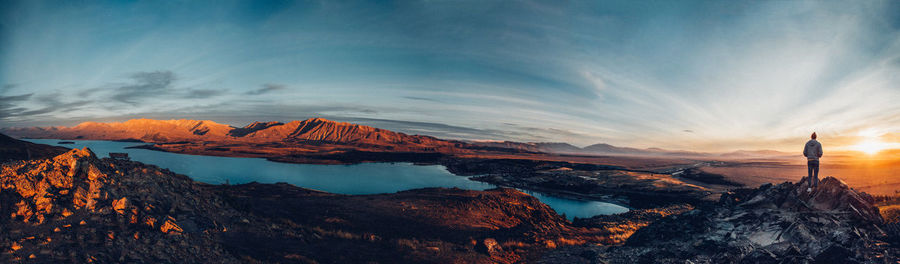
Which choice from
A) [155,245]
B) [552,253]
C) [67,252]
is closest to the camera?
[67,252]

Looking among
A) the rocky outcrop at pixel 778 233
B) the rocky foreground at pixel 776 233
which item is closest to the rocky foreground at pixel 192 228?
the rocky foreground at pixel 776 233

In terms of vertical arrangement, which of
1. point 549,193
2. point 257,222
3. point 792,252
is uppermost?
point 792,252

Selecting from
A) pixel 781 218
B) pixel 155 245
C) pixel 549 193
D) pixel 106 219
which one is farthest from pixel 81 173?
pixel 549 193

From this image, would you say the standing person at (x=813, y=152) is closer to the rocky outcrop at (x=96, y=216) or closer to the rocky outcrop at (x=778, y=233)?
the rocky outcrop at (x=778, y=233)

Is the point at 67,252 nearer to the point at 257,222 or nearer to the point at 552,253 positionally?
the point at 257,222

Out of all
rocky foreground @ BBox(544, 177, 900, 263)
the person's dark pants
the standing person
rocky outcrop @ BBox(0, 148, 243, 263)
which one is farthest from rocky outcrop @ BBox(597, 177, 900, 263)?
rocky outcrop @ BBox(0, 148, 243, 263)

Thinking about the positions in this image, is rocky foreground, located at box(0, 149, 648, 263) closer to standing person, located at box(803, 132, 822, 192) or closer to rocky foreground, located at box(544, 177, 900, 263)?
rocky foreground, located at box(544, 177, 900, 263)

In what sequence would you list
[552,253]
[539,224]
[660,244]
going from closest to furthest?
[660,244], [552,253], [539,224]
